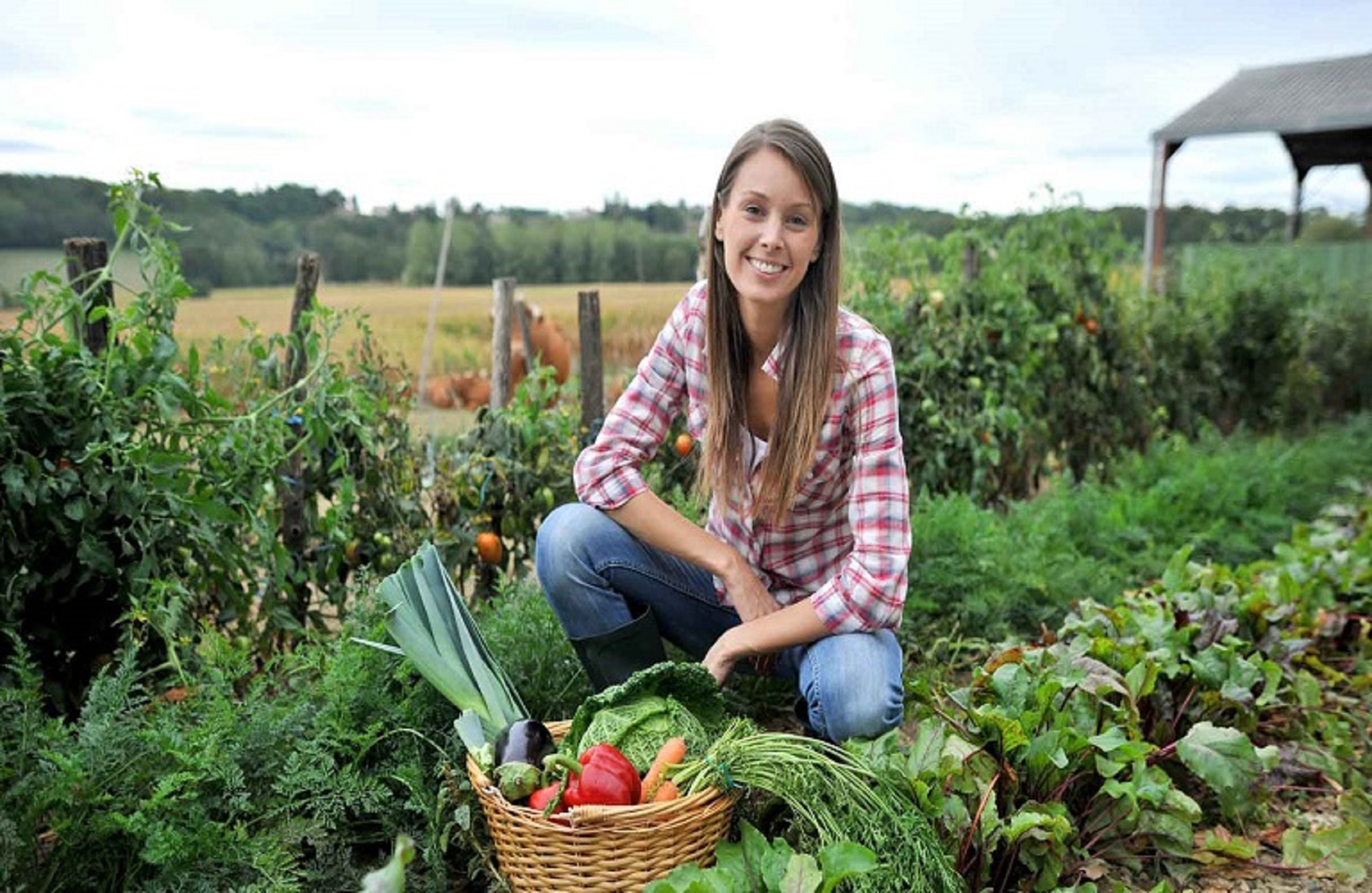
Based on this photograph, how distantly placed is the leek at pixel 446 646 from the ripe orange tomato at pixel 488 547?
0.88 meters

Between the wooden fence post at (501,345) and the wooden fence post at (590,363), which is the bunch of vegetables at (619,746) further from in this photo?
the wooden fence post at (501,345)

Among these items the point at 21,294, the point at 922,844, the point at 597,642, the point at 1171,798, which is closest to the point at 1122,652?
the point at 1171,798

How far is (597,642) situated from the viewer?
8.07 feet

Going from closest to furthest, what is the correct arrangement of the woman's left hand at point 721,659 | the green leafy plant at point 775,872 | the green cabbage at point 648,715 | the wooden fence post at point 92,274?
the green leafy plant at point 775,872
the green cabbage at point 648,715
the woman's left hand at point 721,659
the wooden fence post at point 92,274

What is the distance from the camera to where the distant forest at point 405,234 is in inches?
208

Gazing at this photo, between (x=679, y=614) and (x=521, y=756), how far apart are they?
0.69m

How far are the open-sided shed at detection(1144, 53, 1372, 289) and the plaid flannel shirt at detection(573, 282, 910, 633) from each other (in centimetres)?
737

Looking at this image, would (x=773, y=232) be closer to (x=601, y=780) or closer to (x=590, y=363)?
(x=601, y=780)

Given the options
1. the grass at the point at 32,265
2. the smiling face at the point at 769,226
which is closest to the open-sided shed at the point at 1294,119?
the smiling face at the point at 769,226

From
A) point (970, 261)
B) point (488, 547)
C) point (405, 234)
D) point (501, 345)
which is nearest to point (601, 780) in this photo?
point (488, 547)

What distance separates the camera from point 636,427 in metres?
2.57

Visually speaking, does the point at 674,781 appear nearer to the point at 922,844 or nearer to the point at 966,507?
the point at 922,844

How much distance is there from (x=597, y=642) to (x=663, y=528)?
0.95 feet

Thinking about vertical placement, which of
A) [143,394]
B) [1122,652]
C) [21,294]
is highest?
[21,294]
